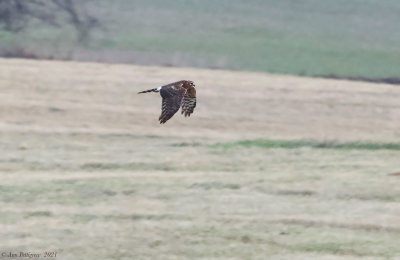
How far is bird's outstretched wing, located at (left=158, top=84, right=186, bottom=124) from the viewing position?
26.1 ft

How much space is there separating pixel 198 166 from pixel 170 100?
18.0 ft

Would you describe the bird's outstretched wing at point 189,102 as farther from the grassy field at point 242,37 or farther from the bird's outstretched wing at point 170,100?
the grassy field at point 242,37

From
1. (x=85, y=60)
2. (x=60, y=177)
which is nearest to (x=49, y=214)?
(x=60, y=177)

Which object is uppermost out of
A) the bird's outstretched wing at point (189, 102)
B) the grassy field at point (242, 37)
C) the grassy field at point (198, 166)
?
the grassy field at point (242, 37)

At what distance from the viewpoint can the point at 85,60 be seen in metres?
21.8

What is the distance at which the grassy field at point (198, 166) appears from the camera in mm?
9883

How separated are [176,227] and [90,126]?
21.6ft

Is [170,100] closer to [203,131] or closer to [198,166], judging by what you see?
[198,166]

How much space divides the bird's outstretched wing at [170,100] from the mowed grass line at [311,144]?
7.00 metres

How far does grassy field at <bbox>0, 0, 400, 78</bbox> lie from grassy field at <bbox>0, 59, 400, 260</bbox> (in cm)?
115

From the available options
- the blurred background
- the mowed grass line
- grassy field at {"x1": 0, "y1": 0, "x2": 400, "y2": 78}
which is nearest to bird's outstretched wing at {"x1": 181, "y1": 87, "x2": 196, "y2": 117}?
the blurred background

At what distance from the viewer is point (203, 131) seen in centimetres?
1633

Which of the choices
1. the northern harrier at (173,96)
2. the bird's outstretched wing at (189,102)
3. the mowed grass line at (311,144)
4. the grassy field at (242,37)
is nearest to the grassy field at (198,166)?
the mowed grass line at (311,144)

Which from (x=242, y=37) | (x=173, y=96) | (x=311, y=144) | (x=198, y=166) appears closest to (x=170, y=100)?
(x=173, y=96)
